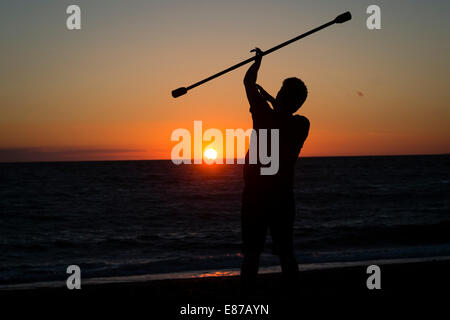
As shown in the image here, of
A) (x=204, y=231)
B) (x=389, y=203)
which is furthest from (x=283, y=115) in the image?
(x=389, y=203)

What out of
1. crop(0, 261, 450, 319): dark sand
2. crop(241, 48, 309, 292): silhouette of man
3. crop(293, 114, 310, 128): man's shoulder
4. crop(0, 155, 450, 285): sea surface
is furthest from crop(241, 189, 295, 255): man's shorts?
crop(0, 155, 450, 285): sea surface

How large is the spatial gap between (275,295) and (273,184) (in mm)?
1659

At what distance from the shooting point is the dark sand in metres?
4.41

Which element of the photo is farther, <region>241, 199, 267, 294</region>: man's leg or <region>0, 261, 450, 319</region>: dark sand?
<region>0, 261, 450, 319</region>: dark sand

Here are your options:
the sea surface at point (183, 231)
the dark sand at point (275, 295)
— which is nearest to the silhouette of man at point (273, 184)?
the dark sand at point (275, 295)

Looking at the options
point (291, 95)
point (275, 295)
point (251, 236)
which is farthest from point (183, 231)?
point (291, 95)

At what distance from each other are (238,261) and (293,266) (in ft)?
23.5

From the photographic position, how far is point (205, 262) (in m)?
11.4

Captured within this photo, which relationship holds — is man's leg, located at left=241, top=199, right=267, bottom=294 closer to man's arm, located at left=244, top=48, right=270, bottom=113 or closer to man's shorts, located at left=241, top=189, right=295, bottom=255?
man's shorts, located at left=241, top=189, right=295, bottom=255

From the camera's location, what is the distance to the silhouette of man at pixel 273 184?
11.8 feet

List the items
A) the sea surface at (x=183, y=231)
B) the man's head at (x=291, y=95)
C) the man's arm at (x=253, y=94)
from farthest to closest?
1. the sea surface at (x=183, y=231)
2. the man's head at (x=291, y=95)
3. the man's arm at (x=253, y=94)

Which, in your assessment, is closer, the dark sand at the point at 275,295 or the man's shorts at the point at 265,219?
the man's shorts at the point at 265,219

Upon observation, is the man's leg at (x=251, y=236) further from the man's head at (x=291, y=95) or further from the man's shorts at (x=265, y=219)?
the man's head at (x=291, y=95)
